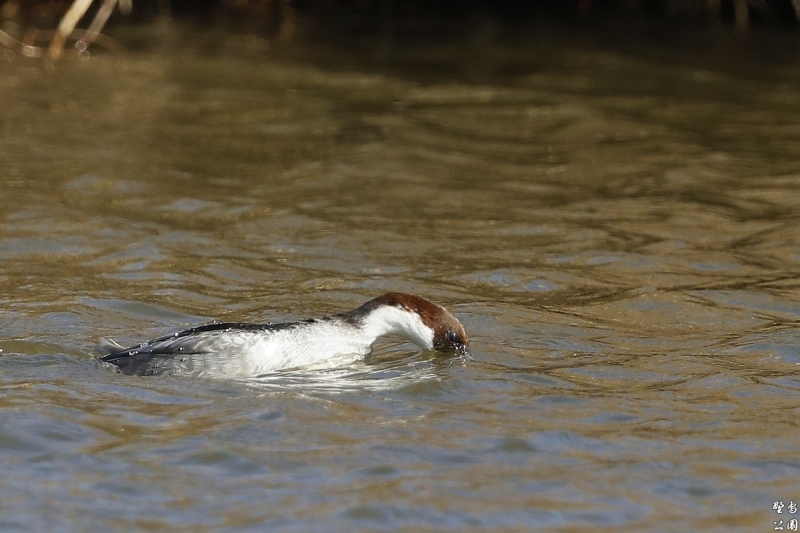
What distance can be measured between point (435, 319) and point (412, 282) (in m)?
1.92

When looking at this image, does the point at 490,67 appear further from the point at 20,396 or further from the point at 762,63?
the point at 20,396

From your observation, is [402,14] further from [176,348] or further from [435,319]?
[176,348]

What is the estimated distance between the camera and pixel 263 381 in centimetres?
753

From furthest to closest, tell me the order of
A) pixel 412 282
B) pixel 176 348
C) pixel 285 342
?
pixel 412 282, pixel 285 342, pixel 176 348

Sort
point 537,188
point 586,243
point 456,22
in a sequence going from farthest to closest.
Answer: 1. point 456,22
2. point 537,188
3. point 586,243

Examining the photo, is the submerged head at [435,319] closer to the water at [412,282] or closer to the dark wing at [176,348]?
the water at [412,282]

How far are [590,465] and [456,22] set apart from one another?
16552 mm

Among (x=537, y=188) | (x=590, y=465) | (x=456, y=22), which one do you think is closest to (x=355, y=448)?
(x=590, y=465)

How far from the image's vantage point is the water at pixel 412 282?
6.01 meters

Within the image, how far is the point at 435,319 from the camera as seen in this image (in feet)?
26.4

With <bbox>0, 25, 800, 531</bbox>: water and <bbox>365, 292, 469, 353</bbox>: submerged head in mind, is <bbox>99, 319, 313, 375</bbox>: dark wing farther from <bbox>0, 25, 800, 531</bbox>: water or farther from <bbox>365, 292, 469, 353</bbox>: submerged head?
<bbox>365, 292, 469, 353</bbox>: submerged head

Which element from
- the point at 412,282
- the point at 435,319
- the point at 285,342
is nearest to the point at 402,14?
the point at 412,282

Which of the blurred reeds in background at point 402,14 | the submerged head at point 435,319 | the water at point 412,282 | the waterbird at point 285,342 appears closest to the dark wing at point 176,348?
the waterbird at point 285,342

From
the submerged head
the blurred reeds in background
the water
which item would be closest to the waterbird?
the submerged head
